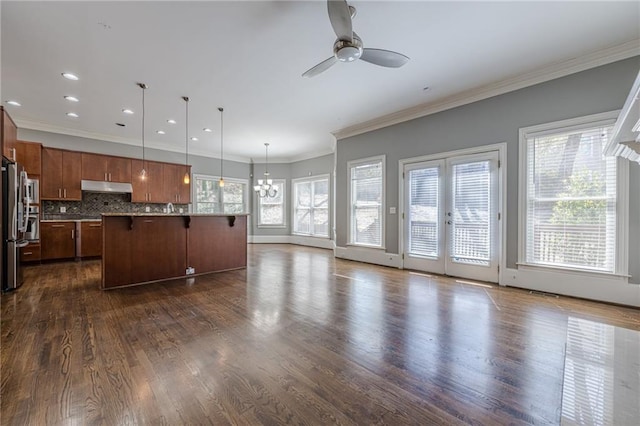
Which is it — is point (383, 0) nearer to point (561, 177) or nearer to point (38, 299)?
point (561, 177)

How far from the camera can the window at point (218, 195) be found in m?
8.62

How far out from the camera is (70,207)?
6.38 meters

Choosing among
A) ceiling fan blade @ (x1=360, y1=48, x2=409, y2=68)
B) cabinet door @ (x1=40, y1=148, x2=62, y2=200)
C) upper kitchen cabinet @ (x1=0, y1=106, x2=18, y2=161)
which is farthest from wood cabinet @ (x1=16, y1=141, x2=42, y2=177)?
ceiling fan blade @ (x1=360, y1=48, x2=409, y2=68)

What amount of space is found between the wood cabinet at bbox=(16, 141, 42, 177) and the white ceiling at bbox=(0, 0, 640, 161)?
23.3 inches

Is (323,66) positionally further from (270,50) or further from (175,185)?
(175,185)

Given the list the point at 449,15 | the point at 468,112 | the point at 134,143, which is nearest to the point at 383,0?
the point at 449,15

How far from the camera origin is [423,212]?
5.06 m

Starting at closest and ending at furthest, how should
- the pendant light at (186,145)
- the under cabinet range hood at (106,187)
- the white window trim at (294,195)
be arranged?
1. the pendant light at (186,145)
2. the under cabinet range hood at (106,187)
3. the white window trim at (294,195)

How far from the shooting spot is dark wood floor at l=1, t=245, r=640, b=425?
153 centimetres

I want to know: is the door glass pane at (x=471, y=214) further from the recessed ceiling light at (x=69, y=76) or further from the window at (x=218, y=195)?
the window at (x=218, y=195)

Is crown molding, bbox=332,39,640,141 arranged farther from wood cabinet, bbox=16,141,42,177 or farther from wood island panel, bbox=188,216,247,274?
wood cabinet, bbox=16,141,42,177

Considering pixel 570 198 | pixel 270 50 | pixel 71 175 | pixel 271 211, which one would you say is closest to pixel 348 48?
pixel 270 50

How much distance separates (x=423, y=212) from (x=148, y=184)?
6.84 metres

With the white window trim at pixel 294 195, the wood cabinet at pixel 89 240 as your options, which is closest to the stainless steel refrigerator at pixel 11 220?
the wood cabinet at pixel 89 240
